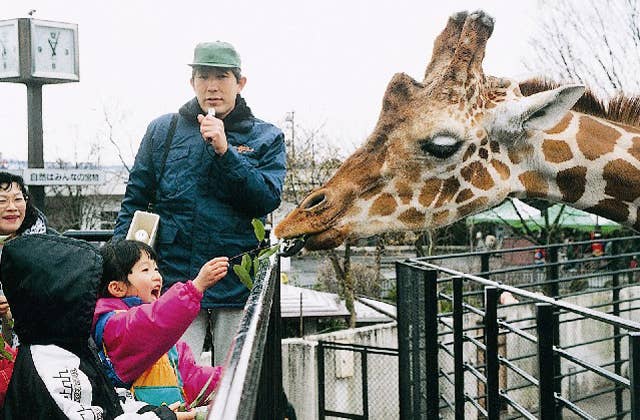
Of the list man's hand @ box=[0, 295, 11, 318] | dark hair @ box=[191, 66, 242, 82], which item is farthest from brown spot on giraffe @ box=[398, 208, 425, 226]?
man's hand @ box=[0, 295, 11, 318]

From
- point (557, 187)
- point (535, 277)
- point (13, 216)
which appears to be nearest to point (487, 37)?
point (557, 187)

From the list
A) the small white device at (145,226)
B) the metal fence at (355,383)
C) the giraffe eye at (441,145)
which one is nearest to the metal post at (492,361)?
the giraffe eye at (441,145)

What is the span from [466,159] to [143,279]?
75.9 inches

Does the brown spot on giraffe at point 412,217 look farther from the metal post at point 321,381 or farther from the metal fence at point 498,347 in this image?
the metal post at point 321,381

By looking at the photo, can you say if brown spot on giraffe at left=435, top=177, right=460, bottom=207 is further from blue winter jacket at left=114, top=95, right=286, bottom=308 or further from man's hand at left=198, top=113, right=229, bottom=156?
man's hand at left=198, top=113, right=229, bottom=156

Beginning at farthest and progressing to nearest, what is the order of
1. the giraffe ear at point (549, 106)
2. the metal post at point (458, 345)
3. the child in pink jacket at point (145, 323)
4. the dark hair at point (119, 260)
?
1. the metal post at point (458, 345)
2. the giraffe ear at point (549, 106)
3. the dark hair at point (119, 260)
4. the child in pink jacket at point (145, 323)

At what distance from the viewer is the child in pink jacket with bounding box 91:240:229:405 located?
228 cm

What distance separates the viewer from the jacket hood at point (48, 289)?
184 centimetres

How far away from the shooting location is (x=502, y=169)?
3848mm

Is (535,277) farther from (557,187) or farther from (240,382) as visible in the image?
(240,382)

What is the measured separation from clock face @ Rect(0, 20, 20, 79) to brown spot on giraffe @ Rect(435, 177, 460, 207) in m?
4.64

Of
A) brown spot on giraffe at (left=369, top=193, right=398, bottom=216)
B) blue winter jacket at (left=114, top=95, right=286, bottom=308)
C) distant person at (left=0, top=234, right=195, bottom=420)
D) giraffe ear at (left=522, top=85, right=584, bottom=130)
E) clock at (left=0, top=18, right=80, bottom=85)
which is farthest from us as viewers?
clock at (left=0, top=18, right=80, bottom=85)

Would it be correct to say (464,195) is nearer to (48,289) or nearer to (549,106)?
(549,106)

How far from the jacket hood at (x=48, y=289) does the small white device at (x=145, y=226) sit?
1132 millimetres
